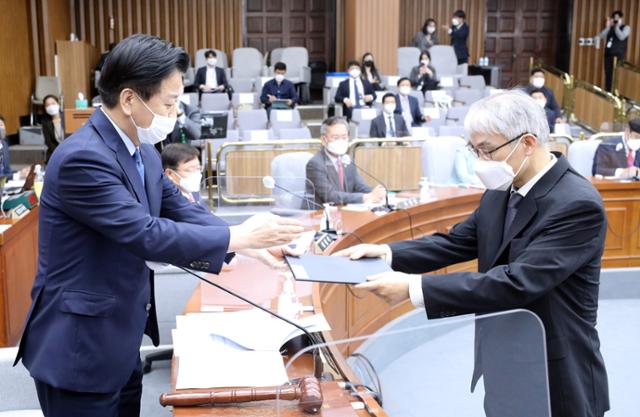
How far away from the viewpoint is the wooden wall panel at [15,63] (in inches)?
409

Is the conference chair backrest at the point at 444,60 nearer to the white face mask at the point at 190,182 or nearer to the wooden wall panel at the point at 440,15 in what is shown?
the wooden wall panel at the point at 440,15

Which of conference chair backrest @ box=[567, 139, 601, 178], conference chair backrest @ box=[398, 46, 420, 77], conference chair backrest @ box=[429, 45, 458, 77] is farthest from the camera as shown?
conference chair backrest @ box=[429, 45, 458, 77]

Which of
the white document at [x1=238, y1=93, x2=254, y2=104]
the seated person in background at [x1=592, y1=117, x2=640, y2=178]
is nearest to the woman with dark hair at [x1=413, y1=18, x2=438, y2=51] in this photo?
Result: the white document at [x1=238, y1=93, x2=254, y2=104]

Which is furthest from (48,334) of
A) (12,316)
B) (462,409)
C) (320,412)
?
(12,316)

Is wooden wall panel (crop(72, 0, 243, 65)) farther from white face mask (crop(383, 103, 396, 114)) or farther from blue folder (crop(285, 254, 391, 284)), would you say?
blue folder (crop(285, 254, 391, 284))

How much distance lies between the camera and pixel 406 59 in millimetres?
12828

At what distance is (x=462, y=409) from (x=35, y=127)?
1047 centimetres

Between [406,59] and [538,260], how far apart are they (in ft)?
37.5

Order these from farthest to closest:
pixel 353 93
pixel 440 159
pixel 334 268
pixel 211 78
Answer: pixel 211 78
pixel 353 93
pixel 440 159
pixel 334 268

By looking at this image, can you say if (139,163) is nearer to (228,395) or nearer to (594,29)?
(228,395)

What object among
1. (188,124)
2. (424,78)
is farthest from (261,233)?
(424,78)

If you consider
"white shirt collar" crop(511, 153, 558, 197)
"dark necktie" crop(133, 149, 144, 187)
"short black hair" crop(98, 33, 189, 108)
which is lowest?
"white shirt collar" crop(511, 153, 558, 197)

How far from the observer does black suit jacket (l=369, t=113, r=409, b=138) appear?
7.98m

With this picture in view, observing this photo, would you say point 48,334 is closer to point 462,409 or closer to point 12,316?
point 462,409
